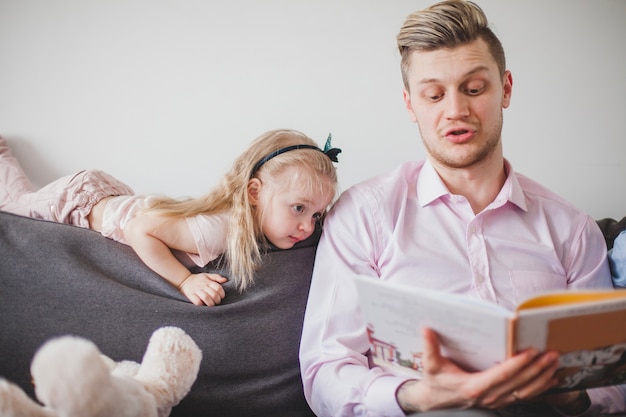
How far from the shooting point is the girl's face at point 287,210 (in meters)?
1.41

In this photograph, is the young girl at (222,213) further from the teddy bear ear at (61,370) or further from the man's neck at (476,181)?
the teddy bear ear at (61,370)

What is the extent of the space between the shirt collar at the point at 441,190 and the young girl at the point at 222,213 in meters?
0.28

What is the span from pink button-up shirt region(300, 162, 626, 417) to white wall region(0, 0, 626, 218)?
0.54 m

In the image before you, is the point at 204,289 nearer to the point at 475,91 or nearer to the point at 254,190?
the point at 254,190

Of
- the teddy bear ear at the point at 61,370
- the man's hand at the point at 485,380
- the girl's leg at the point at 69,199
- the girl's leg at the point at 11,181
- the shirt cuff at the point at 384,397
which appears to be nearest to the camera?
the teddy bear ear at the point at 61,370

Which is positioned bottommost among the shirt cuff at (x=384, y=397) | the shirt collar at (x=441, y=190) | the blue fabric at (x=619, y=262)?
the shirt cuff at (x=384, y=397)

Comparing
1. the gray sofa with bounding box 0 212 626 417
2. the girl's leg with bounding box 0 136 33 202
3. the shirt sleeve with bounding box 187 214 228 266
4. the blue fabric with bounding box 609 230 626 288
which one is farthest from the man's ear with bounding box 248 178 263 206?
the blue fabric with bounding box 609 230 626 288

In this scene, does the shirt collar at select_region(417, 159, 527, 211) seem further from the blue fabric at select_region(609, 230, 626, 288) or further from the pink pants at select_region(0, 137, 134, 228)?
the pink pants at select_region(0, 137, 134, 228)

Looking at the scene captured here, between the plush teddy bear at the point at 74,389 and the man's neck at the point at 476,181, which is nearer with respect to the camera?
the plush teddy bear at the point at 74,389

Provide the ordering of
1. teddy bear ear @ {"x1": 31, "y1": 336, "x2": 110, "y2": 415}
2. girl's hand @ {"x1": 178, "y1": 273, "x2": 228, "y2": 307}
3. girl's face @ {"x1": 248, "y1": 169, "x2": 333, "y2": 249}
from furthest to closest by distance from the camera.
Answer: girl's face @ {"x1": 248, "y1": 169, "x2": 333, "y2": 249}, girl's hand @ {"x1": 178, "y1": 273, "x2": 228, "y2": 307}, teddy bear ear @ {"x1": 31, "y1": 336, "x2": 110, "y2": 415}

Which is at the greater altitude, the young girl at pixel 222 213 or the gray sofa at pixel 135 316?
the young girl at pixel 222 213

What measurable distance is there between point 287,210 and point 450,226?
0.46 metres

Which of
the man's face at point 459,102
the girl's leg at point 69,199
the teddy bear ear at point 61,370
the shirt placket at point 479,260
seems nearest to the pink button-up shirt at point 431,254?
the shirt placket at point 479,260

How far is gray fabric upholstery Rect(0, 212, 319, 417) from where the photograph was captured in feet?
4.06
